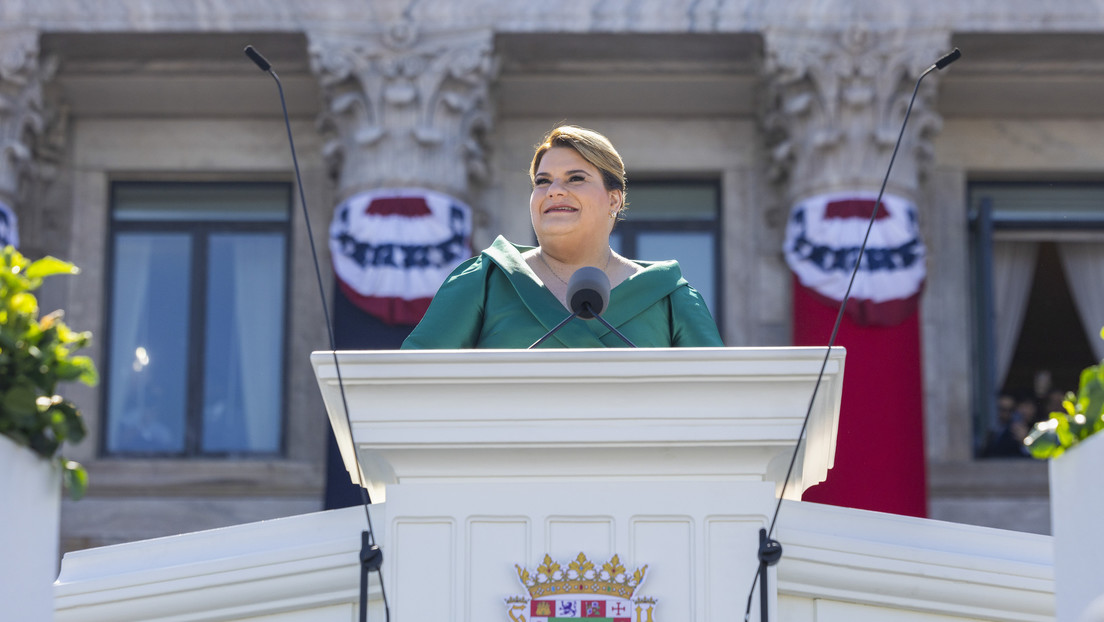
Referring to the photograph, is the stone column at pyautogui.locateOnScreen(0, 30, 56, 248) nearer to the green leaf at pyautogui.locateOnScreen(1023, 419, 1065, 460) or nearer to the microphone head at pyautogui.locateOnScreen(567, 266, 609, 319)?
the microphone head at pyautogui.locateOnScreen(567, 266, 609, 319)

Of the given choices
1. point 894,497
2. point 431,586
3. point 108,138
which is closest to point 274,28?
point 108,138

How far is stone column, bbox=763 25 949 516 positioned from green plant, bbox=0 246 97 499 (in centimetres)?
765

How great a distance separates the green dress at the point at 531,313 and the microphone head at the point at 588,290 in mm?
440

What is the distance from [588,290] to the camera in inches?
149

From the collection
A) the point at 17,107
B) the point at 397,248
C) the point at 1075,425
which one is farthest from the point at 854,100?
the point at 1075,425

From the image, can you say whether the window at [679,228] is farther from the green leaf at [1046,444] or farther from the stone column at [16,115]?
the green leaf at [1046,444]

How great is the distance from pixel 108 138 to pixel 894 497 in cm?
677

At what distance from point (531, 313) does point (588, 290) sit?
59 centimetres

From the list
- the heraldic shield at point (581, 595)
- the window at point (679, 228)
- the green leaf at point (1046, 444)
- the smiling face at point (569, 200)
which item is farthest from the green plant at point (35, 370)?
the window at point (679, 228)

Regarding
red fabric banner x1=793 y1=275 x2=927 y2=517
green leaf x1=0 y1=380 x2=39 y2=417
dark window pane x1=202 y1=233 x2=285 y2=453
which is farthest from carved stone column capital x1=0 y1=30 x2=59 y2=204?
green leaf x1=0 y1=380 x2=39 y2=417

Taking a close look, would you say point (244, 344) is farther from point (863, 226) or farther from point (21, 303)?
point (21, 303)

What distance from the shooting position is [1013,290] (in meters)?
12.3

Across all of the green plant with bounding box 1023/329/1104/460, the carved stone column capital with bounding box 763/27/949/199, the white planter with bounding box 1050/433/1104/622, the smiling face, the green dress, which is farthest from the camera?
the carved stone column capital with bounding box 763/27/949/199

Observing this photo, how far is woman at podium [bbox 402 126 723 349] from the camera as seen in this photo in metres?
4.32
